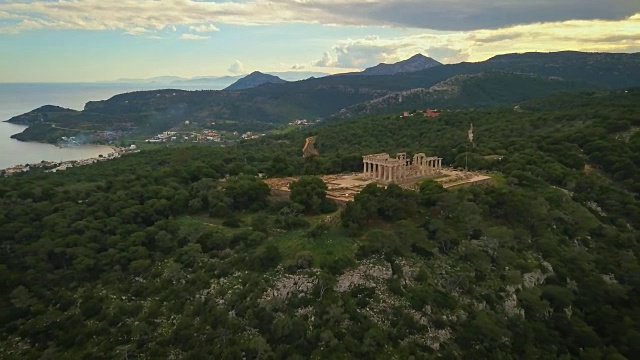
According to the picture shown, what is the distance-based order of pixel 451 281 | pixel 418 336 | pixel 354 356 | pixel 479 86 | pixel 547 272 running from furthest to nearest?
pixel 479 86
pixel 547 272
pixel 451 281
pixel 418 336
pixel 354 356

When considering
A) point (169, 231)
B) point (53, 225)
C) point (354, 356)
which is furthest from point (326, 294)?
point (53, 225)

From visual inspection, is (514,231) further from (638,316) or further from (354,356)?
(354,356)

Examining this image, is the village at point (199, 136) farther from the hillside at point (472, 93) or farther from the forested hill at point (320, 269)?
the forested hill at point (320, 269)

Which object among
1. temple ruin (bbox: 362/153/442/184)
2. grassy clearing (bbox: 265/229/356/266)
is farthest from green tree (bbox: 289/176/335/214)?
temple ruin (bbox: 362/153/442/184)

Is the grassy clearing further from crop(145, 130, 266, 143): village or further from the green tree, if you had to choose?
crop(145, 130, 266, 143): village

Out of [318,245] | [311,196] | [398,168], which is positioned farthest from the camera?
[398,168]

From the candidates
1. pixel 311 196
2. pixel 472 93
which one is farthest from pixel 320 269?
pixel 472 93

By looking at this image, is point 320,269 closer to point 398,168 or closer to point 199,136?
point 398,168
